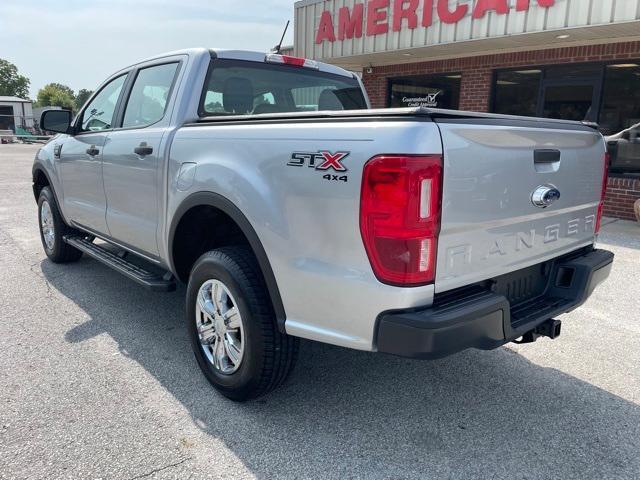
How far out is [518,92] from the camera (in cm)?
1010

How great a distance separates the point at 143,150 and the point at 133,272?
2.93ft

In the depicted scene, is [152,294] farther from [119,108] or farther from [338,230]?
[338,230]

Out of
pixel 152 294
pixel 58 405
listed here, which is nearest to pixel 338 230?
pixel 58 405

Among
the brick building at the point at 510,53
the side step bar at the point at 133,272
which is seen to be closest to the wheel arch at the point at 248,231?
the side step bar at the point at 133,272

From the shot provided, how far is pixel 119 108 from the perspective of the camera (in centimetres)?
418

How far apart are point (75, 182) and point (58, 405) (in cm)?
239

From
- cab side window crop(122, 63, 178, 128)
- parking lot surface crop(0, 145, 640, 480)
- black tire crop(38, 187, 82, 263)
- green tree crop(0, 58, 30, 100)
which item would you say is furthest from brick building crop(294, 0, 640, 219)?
green tree crop(0, 58, 30, 100)

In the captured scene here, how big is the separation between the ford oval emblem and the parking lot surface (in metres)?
1.17

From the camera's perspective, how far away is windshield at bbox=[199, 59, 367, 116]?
3.56 m

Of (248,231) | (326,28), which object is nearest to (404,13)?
(326,28)

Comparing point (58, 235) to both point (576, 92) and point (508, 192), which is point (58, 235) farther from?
point (576, 92)

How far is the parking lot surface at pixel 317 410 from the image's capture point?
7.91 feet

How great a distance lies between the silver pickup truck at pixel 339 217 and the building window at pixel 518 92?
7.36 m

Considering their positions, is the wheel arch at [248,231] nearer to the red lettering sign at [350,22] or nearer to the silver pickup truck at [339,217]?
the silver pickup truck at [339,217]
